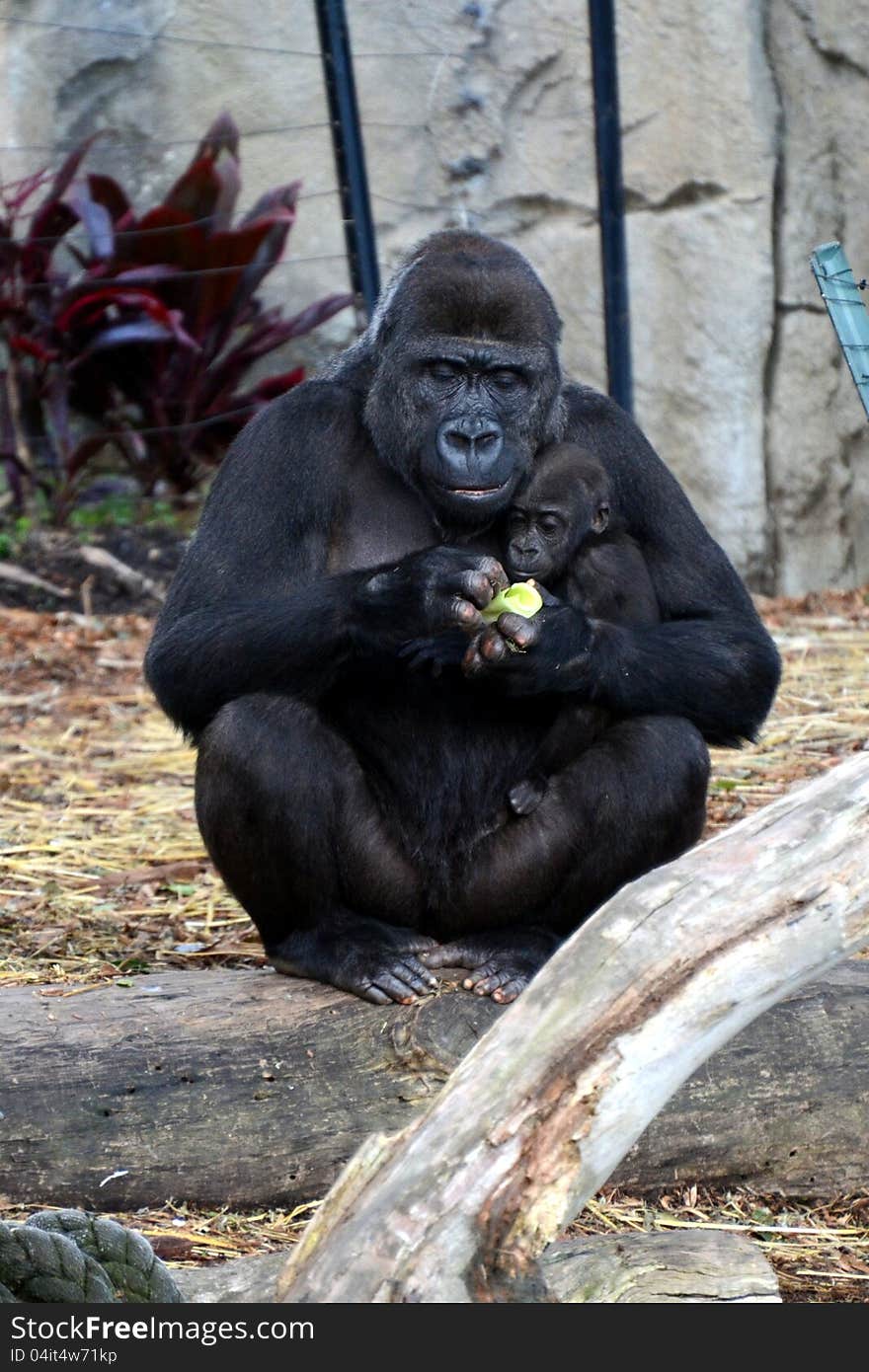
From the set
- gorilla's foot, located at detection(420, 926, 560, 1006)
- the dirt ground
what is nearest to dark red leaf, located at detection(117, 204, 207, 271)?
the dirt ground

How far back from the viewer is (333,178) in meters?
8.69

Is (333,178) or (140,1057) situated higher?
(333,178)

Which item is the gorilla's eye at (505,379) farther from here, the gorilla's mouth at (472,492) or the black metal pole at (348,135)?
the black metal pole at (348,135)

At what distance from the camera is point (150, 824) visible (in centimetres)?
514

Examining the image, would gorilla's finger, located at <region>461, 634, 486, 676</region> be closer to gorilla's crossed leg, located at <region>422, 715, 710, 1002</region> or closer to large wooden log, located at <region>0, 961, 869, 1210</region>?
gorilla's crossed leg, located at <region>422, 715, 710, 1002</region>

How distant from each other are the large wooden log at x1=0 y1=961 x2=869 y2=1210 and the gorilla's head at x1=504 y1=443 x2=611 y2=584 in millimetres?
911

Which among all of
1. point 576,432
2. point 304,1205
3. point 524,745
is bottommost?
point 304,1205

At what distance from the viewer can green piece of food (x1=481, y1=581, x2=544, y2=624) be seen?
3311mm

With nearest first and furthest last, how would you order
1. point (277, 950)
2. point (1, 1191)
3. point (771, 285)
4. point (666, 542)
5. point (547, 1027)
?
point (547, 1027)
point (1, 1191)
point (277, 950)
point (666, 542)
point (771, 285)

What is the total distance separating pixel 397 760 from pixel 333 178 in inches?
229

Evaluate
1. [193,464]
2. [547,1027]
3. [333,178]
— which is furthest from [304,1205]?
[333,178]

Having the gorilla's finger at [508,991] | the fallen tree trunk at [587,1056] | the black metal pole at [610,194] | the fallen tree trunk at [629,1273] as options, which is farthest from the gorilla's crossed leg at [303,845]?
the black metal pole at [610,194]

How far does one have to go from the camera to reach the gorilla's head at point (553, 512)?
352cm

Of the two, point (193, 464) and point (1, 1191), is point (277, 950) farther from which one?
point (193, 464)
